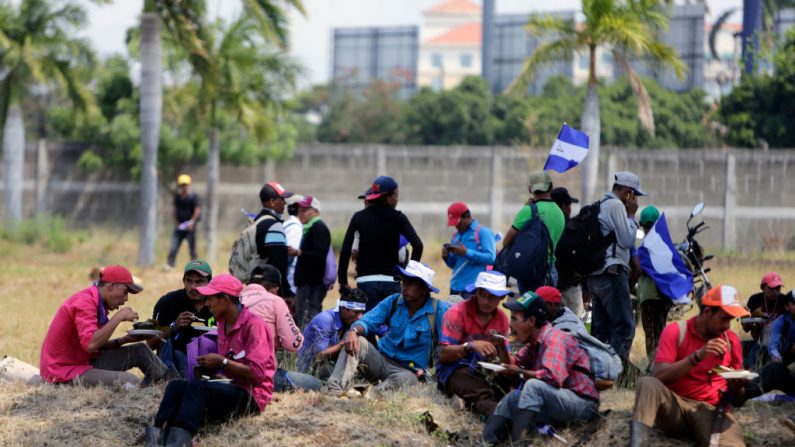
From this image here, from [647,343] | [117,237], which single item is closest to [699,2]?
[117,237]

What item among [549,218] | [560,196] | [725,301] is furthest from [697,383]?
[560,196]

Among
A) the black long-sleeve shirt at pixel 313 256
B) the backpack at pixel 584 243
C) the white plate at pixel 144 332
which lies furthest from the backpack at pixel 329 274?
the white plate at pixel 144 332

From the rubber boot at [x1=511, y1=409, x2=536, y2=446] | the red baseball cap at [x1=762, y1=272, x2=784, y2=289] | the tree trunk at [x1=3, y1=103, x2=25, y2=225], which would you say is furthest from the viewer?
the tree trunk at [x1=3, y1=103, x2=25, y2=225]

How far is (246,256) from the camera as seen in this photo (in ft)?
36.4

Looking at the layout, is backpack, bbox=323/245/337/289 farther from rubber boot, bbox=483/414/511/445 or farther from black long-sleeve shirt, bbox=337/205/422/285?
rubber boot, bbox=483/414/511/445

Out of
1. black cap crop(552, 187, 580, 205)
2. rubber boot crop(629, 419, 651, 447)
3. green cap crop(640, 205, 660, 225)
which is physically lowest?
rubber boot crop(629, 419, 651, 447)

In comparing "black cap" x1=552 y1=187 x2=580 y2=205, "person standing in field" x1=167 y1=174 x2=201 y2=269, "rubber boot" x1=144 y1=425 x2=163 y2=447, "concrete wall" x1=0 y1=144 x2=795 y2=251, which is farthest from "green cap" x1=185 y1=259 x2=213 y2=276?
"concrete wall" x1=0 y1=144 x2=795 y2=251

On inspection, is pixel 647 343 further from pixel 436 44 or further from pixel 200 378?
pixel 436 44

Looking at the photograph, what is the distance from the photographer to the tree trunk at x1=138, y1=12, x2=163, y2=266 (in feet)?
69.2

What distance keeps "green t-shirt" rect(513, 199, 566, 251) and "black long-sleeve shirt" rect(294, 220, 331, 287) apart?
2.11 metres

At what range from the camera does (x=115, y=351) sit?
384 inches

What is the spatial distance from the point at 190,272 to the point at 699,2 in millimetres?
47305

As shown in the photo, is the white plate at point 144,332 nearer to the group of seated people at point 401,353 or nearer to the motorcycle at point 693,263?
the group of seated people at point 401,353

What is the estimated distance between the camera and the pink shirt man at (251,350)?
8375mm
